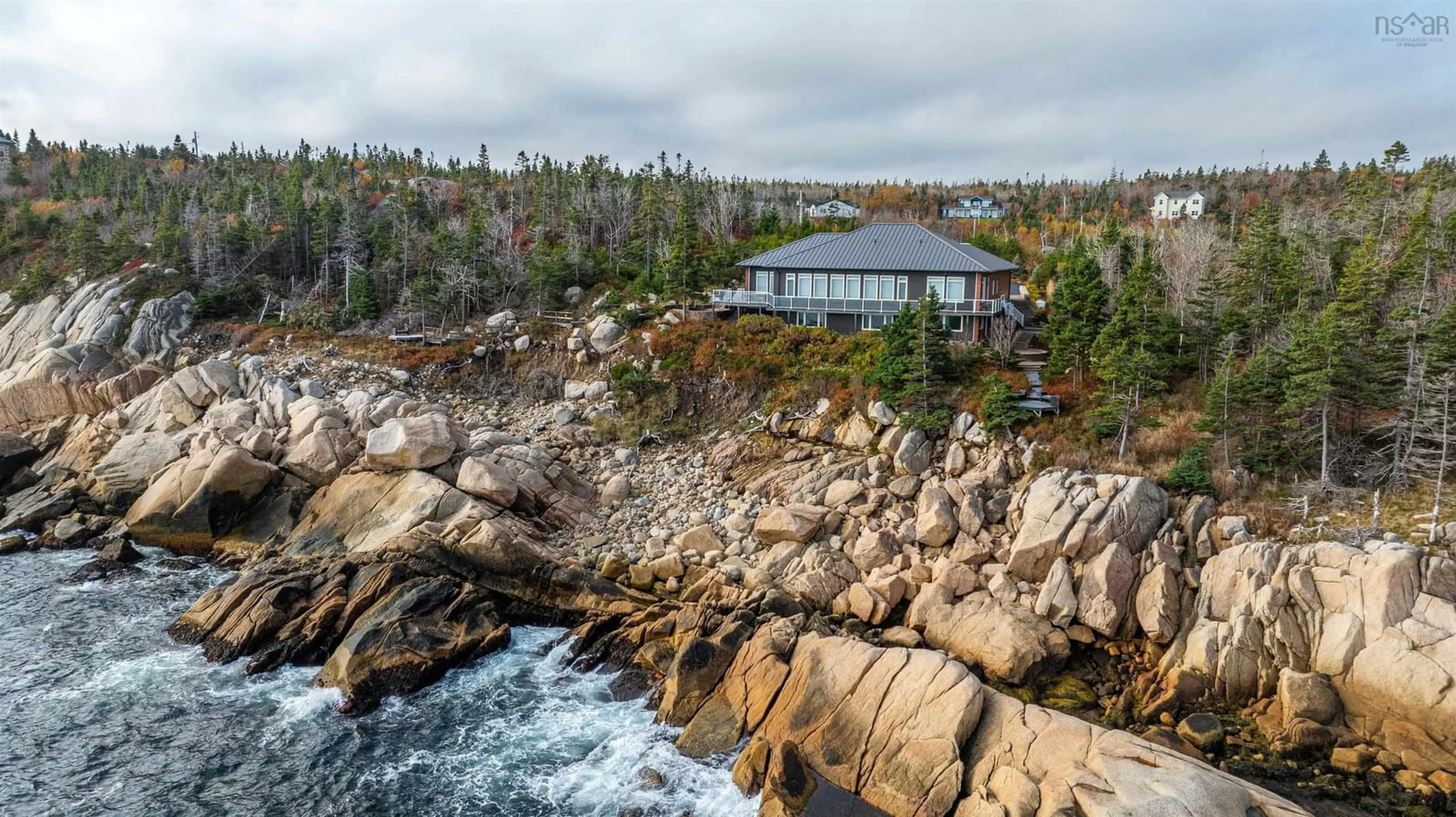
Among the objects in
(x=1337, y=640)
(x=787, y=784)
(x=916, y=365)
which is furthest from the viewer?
(x=916, y=365)

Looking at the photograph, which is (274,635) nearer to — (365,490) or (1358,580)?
(365,490)

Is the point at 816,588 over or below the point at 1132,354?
below

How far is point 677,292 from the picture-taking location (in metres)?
50.9

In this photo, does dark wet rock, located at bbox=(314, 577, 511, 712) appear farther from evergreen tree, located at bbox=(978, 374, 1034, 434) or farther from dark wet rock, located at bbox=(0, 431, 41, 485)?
dark wet rock, located at bbox=(0, 431, 41, 485)

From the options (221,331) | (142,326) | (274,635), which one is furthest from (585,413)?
(142,326)

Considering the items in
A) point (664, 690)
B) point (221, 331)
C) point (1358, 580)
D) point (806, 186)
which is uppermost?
point (806, 186)

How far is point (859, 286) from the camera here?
152ft

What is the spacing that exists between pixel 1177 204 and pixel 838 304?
245 feet

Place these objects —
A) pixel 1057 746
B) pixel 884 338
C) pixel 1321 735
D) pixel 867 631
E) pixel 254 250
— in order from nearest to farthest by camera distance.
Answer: pixel 1057 746
pixel 1321 735
pixel 867 631
pixel 884 338
pixel 254 250

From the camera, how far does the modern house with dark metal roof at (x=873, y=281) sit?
145 ft

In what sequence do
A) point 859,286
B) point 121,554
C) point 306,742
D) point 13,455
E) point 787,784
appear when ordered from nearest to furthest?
point 787,784
point 306,742
point 121,554
point 13,455
point 859,286

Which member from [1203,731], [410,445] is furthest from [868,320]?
[1203,731]

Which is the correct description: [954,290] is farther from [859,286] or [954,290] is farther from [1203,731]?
[1203,731]

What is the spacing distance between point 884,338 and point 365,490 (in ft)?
80.6
